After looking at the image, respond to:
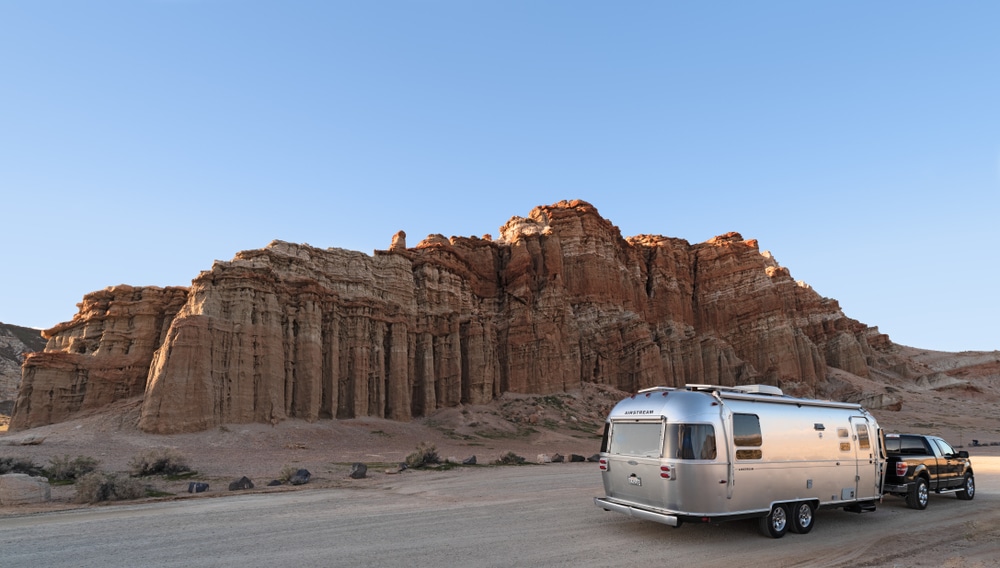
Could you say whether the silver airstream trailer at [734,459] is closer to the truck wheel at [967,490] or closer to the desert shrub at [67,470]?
the truck wheel at [967,490]

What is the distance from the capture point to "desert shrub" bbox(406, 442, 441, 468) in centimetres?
2725

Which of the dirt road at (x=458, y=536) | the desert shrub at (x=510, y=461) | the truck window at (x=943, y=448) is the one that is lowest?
the desert shrub at (x=510, y=461)

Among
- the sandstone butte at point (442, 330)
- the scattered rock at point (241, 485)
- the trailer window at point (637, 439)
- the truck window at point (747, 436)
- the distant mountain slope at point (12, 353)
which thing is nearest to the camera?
the truck window at point (747, 436)

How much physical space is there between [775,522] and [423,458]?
19.3m

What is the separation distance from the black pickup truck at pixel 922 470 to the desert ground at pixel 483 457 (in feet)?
1.75

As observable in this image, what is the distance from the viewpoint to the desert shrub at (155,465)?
24000 millimetres

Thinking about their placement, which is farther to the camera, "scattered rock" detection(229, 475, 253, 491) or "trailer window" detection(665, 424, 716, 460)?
"scattered rock" detection(229, 475, 253, 491)

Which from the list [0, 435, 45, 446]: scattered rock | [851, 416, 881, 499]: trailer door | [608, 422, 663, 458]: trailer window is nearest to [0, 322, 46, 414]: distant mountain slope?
[0, 435, 45, 446]: scattered rock

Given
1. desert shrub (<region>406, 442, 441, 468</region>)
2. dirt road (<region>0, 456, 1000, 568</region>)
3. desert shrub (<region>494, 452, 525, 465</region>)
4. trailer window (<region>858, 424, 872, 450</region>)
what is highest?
trailer window (<region>858, 424, 872, 450</region>)

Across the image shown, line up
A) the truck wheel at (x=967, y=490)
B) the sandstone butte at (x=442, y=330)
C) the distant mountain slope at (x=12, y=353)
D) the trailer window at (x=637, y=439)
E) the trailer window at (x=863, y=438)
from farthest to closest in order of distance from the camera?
the distant mountain slope at (x=12, y=353)
the sandstone butte at (x=442, y=330)
the truck wheel at (x=967, y=490)
the trailer window at (x=863, y=438)
the trailer window at (x=637, y=439)

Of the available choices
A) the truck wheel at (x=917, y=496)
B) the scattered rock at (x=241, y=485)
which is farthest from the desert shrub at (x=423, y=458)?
the truck wheel at (x=917, y=496)

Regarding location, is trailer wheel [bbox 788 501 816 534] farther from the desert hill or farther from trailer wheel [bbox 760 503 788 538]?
the desert hill

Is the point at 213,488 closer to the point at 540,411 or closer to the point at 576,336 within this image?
the point at 540,411

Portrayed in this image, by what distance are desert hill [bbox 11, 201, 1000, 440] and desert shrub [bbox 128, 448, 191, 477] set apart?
1412 cm
